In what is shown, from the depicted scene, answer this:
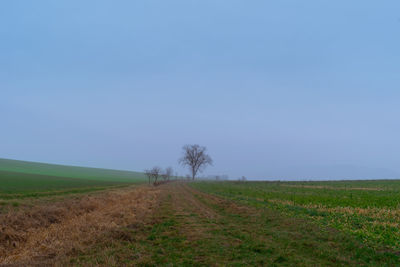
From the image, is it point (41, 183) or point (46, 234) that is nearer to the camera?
point (46, 234)

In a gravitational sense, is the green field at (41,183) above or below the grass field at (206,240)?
below

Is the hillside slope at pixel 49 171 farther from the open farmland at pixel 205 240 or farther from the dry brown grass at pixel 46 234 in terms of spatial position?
the open farmland at pixel 205 240

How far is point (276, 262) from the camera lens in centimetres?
746

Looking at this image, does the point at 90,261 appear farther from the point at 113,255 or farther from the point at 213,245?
the point at 213,245

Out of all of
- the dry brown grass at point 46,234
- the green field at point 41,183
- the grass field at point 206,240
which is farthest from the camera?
the green field at point 41,183

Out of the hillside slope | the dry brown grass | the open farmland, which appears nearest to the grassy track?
the open farmland

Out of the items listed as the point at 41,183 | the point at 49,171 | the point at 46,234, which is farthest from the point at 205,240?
the point at 49,171

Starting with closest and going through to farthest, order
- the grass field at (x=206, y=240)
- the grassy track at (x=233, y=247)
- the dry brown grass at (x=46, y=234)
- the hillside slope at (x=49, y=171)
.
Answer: the grassy track at (x=233, y=247) → the grass field at (x=206, y=240) → the dry brown grass at (x=46, y=234) → the hillside slope at (x=49, y=171)

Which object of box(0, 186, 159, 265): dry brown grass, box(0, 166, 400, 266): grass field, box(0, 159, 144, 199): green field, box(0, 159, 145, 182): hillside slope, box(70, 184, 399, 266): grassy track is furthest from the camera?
box(0, 159, 145, 182): hillside slope

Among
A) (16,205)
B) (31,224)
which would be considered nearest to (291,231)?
(31,224)

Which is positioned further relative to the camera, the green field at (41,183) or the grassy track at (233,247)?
Answer: the green field at (41,183)

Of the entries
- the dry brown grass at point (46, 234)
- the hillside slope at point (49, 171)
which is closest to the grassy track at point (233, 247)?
the dry brown grass at point (46, 234)

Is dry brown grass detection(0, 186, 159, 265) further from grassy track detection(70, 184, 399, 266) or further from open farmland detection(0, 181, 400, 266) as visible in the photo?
grassy track detection(70, 184, 399, 266)

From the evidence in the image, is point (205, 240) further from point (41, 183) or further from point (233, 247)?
point (41, 183)
